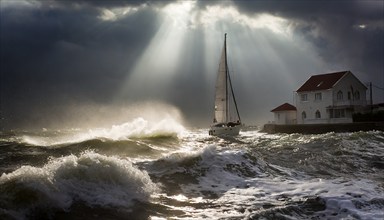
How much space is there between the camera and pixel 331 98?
52.5m

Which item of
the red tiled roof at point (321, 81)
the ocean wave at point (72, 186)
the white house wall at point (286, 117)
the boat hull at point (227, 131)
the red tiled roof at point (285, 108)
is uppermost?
the red tiled roof at point (321, 81)

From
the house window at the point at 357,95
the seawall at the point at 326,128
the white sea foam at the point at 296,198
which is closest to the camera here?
the white sea foam at the point at 296,198

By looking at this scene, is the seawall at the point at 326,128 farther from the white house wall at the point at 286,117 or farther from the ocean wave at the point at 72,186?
the ocean wave at the point at 72,186

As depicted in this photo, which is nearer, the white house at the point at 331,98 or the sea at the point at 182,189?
the sea at the point at 182,189

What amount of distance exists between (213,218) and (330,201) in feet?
10.6

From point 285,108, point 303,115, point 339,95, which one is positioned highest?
point 339,95

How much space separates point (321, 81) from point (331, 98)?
429 cm

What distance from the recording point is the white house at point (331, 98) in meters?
52.1

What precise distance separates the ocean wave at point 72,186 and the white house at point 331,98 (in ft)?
148

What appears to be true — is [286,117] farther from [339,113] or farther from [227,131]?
[227,131]

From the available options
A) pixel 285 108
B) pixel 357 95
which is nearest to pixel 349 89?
pixel 357 95

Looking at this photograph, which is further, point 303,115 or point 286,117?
point 286,117

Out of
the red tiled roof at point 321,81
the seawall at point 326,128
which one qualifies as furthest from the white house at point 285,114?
the seawall at point 326,128

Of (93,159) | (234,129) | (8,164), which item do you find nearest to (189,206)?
(93,159)
